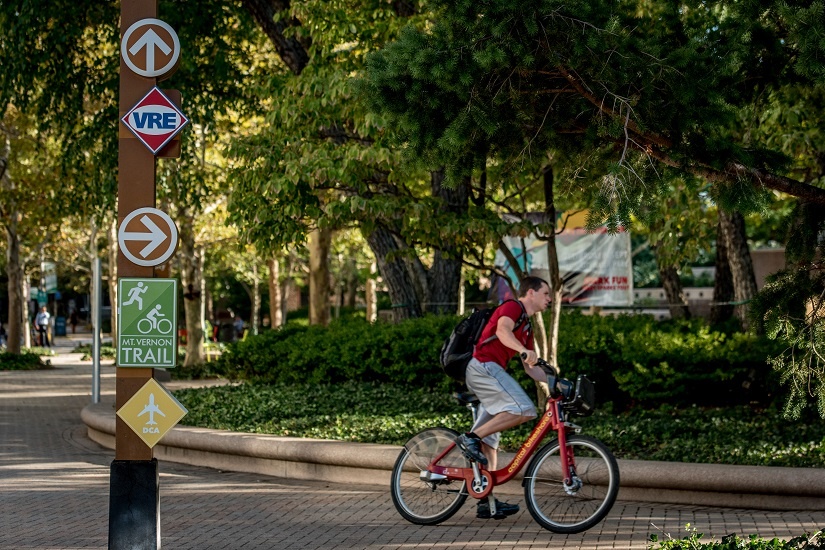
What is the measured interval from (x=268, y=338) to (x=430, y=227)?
5.67m

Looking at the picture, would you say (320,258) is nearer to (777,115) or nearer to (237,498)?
(777,115)

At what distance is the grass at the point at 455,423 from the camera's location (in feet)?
29.6

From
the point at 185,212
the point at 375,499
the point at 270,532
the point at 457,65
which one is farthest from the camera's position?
the point at 185,212

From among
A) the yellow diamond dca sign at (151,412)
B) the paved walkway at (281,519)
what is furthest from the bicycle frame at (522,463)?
the yellow diamond dca sign at (151,412)

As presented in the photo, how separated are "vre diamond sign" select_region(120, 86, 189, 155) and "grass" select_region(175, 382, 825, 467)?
4.53 meters

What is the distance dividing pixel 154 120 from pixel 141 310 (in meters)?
1.08

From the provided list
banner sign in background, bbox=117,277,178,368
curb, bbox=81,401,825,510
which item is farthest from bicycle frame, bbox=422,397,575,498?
banner sign in background, bbox=117,277,178,368

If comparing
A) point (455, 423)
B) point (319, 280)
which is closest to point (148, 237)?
point (455, 423)

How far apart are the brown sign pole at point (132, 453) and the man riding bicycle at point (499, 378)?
7.27 ft

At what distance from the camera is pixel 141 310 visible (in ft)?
20.1

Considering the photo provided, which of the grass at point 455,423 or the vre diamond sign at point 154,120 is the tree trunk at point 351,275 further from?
the vre diamond sign at point 154,120

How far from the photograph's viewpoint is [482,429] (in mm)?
7363

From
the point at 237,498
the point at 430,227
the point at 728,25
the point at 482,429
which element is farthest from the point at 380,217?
the point at 728,25

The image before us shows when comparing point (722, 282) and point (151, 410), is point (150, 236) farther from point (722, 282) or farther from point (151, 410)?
point (722, 282)
